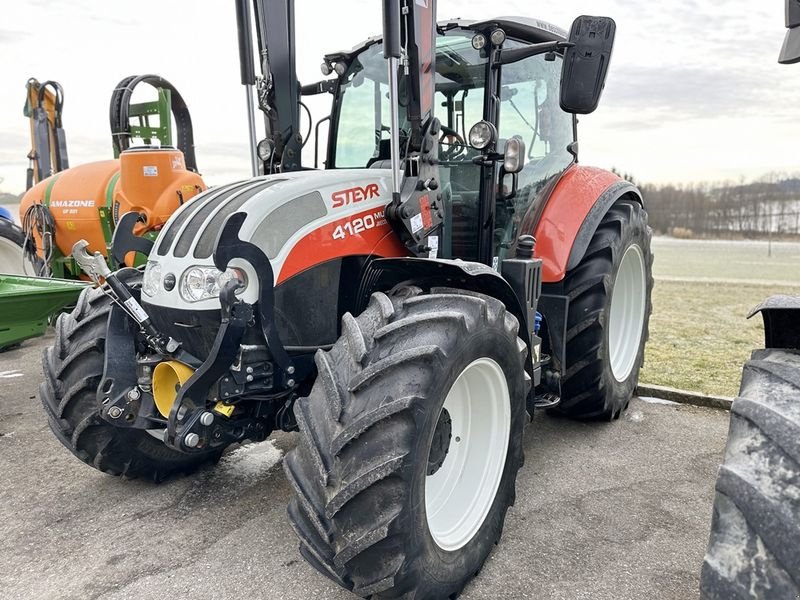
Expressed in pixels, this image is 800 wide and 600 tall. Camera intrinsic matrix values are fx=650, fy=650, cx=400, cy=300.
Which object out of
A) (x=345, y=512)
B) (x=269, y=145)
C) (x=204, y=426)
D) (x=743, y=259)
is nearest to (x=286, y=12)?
(x=269, y=145)

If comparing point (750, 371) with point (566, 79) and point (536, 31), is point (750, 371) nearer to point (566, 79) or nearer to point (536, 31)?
point (566, 79)

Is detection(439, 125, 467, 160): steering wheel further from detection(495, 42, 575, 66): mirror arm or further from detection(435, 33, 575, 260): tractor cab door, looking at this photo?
detection(495, 42, 575, 66): mirror arm

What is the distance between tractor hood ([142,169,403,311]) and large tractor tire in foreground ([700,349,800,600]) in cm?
173

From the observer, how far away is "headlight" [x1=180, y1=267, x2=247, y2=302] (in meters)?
2.52

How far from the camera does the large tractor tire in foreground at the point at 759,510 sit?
1498 mm

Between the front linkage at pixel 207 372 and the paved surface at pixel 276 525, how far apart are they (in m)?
0.52

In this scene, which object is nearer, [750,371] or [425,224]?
[750,371]

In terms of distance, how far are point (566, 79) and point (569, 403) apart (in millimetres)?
2042

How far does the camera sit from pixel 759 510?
60.2 inches

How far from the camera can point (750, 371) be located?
6.17 ft

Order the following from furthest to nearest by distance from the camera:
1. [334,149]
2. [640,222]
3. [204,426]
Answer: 1. [640,222]
2. [334,149]
3. [204,426]

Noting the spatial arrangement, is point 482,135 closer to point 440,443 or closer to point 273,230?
point 273,230

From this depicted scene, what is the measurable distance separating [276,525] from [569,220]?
2371 millimetres

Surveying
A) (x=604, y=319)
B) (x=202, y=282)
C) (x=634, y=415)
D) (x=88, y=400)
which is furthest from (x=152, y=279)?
(x=634, y=415)
